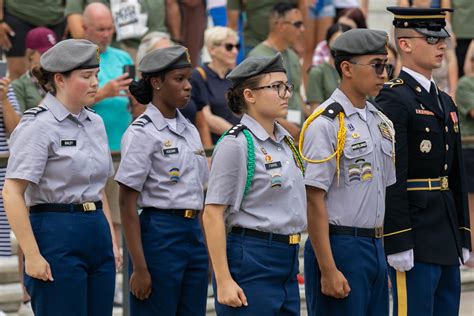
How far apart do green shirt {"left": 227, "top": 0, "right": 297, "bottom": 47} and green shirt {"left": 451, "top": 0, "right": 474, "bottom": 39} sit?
182 cm

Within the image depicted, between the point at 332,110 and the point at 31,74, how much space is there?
344 cm

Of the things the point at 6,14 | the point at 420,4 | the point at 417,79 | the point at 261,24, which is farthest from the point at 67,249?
the point at 420,4

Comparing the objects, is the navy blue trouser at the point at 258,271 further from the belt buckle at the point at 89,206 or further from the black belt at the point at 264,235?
the belt buckle at the point at 89,206

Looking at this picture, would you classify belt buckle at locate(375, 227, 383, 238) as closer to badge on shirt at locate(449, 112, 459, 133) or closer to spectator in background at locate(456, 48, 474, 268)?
badge on shirt at locate(449, 112, 459, 133)

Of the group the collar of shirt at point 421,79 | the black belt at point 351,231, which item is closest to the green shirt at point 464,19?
the collar of shirt at point 421,79

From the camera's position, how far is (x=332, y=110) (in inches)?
236

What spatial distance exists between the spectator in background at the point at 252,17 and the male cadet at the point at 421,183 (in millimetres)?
4273

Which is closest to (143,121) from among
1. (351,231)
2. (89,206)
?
(89,206)

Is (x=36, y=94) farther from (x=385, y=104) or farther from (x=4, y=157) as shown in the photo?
(x=385, y=104)

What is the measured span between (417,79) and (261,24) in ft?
14.5

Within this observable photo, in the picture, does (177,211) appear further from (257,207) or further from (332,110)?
(332,110)

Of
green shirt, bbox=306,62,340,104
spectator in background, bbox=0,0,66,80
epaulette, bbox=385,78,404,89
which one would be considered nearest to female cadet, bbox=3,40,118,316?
epaulette, bbox=385,78,404,89

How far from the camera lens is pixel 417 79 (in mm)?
6500

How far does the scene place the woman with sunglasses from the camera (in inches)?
352
